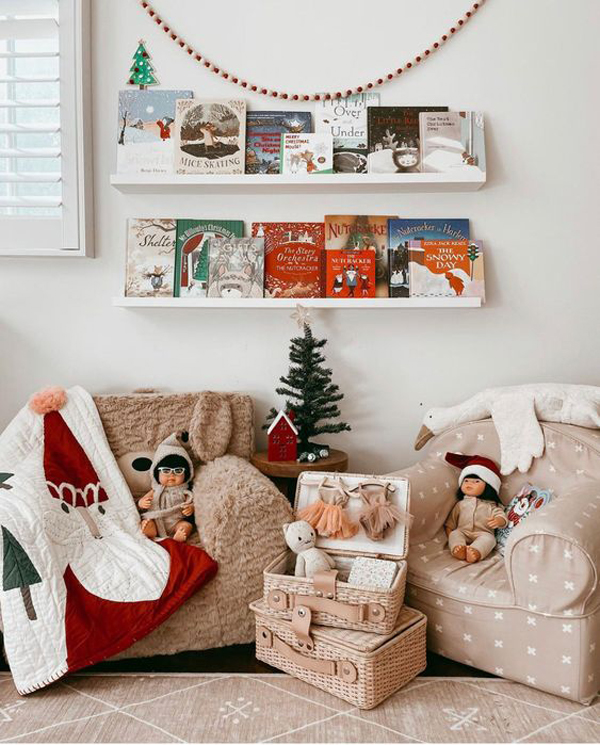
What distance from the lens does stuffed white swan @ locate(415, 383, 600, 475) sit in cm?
230

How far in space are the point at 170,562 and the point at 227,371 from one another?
2.80ft

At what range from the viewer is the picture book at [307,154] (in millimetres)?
2549

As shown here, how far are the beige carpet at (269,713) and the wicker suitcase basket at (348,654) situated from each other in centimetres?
3

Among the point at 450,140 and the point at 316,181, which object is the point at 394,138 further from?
the point at 316,181

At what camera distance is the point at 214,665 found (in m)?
2.04

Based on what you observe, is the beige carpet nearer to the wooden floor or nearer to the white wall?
the wooden floor

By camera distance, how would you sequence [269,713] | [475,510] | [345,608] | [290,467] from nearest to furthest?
[269,713] → [345,608] → [475,510] → [290,467]

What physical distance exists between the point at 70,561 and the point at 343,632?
741 mm

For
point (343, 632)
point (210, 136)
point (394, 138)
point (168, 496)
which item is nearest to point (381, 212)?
point (394, 138)

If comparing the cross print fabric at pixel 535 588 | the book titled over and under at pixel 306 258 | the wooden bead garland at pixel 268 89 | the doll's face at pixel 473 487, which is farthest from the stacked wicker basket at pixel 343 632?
the wooden bead garland at pixel 268 89

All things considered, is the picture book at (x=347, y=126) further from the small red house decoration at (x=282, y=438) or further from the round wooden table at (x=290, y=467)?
the round wooden table at (x=290, y=467)

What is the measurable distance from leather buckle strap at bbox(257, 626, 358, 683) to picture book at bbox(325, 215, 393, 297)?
1.22 metres

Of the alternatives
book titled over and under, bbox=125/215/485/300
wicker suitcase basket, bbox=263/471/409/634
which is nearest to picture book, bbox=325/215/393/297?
book titled over and under, bbox=125/215/485/300

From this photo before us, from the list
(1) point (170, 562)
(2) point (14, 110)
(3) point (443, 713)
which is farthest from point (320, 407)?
(2) point (14, 110)
